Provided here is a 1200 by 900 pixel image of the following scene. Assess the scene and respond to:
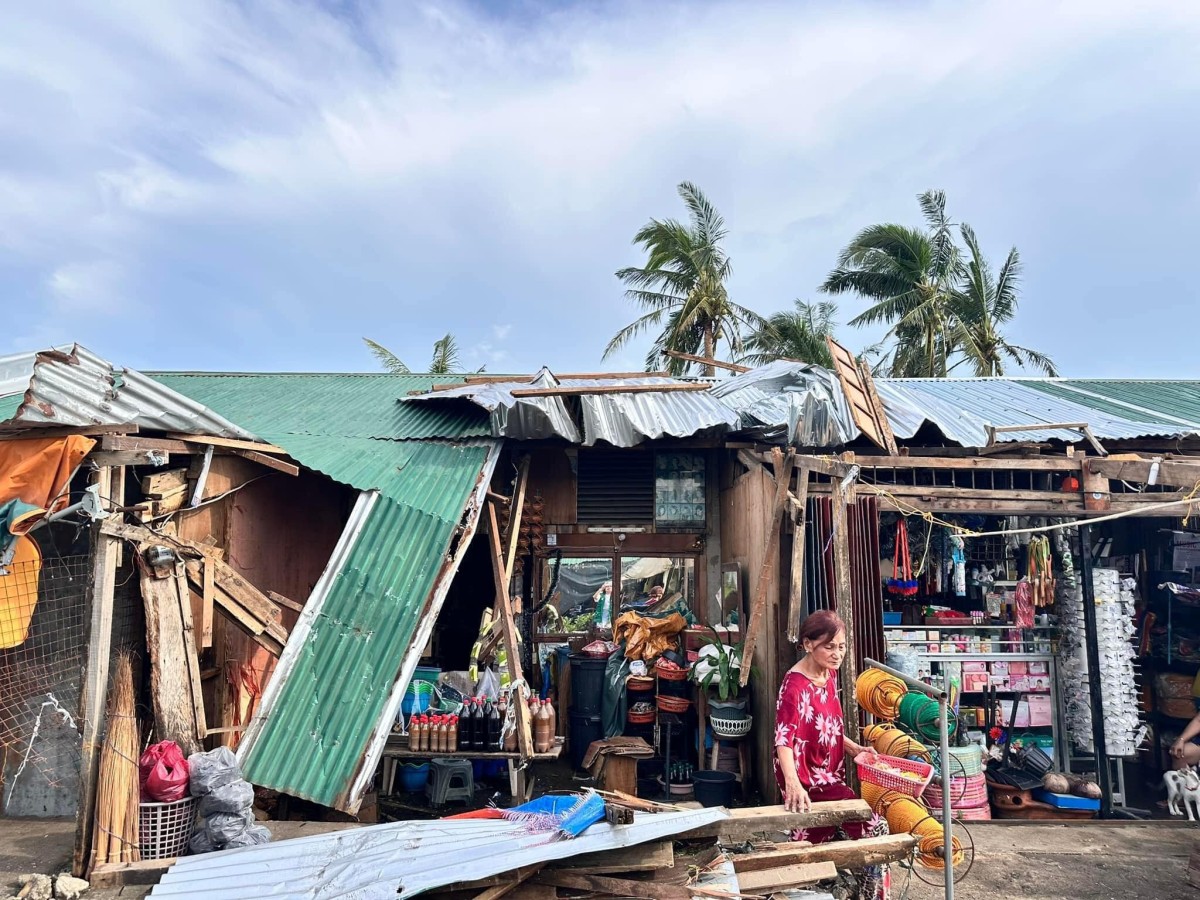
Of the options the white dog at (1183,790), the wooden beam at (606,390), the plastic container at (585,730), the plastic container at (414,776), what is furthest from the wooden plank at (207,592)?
the white dog at (1183,790)

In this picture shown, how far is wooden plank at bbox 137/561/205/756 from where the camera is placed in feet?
17.5

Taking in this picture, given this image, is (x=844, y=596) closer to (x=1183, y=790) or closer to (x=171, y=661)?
(x=1183, y=790)

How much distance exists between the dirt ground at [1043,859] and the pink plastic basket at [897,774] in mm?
937

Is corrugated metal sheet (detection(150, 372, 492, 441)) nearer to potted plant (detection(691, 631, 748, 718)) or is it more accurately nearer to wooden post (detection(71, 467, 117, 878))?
wooden post (detection(71, 467, 117, 878))

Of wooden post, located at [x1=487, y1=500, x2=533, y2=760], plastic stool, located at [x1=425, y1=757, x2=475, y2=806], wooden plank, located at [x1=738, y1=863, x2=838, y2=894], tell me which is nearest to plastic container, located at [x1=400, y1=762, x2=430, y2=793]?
plastic stool, located at [x1=425, y1=757, x2=475, y2=806]

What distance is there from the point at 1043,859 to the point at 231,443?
7.26 meters

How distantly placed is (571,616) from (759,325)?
14777 millimetres

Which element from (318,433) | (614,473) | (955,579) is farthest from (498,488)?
(955,579)

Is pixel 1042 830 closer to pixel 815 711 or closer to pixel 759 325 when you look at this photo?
pixel 815 711

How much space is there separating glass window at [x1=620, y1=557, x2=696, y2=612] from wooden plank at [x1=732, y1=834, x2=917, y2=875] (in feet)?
16.2

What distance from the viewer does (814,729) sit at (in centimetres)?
407

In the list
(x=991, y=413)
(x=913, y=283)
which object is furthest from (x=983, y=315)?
(x=991, y=413)

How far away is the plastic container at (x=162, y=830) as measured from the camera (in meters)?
4.96

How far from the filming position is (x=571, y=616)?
29.4 feet
